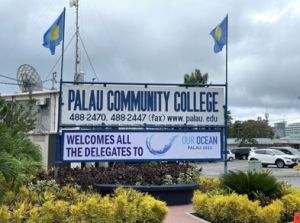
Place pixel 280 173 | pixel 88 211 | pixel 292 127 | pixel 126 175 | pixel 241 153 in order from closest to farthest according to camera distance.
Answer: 1. pixel 88 211
2. pixel 126 175
3. pixel 280 173
4. pixel 241 153
5. pixel 292 127

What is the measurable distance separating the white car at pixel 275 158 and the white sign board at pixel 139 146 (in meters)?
30.1

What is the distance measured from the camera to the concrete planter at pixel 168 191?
1308cm

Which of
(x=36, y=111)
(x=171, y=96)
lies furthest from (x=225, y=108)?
(x=36, y=111)

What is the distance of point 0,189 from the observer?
28.4 ft

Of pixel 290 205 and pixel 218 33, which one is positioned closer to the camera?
pixel 290 205

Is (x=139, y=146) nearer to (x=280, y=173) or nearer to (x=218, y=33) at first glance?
(x=218, y=33)

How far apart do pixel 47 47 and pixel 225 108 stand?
5.44m

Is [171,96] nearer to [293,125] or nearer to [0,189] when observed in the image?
[0,189]

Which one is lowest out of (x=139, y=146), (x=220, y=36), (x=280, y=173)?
(x=280, y=173)

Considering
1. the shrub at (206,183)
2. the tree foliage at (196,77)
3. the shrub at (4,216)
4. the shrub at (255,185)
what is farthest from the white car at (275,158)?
the shrub at (4,216)

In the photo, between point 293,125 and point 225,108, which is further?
point 293,125

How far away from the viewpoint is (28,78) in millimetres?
32344

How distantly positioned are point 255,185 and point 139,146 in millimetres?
3956

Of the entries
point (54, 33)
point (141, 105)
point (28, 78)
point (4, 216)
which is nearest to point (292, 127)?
point (28, 78)
